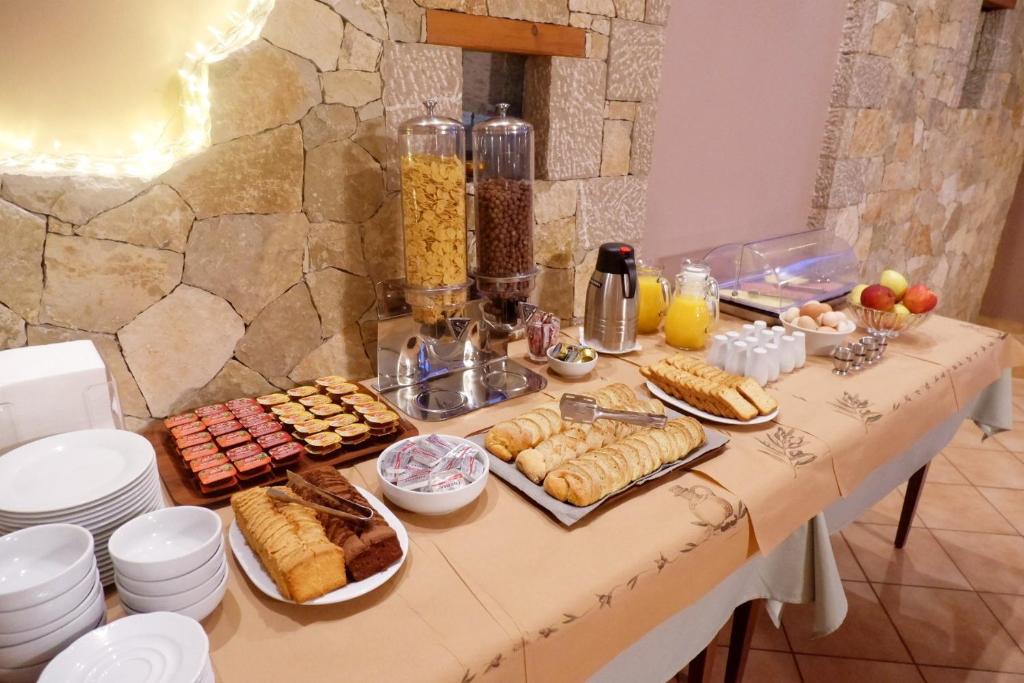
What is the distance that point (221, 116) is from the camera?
990 mm

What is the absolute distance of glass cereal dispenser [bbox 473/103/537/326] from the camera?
1.18 metres

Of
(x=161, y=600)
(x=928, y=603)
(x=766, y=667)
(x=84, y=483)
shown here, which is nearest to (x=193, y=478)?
(x=84, y=483)

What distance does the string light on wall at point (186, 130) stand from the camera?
0.93m

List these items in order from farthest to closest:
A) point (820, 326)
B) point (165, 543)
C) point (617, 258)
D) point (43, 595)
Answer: point (820, 326)
point (617, 258)
point (165, 543)
point (43, 595)

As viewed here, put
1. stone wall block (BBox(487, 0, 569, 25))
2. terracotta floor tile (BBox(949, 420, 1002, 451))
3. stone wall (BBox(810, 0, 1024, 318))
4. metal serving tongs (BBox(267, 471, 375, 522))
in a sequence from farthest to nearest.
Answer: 1. terracotta floor tile (BBox(949, 420, 1002, 451))
2. stone wall (BBox(810, 0, 1024, 318))
3. stone wall block (BBox(487, 0, 569, 25))
4. metal serving tongs (BBox(267, 471, 375, 522))

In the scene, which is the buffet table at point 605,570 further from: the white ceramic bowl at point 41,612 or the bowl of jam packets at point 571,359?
the white ceramic bowl at point 41,612

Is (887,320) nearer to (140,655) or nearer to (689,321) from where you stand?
(689,321)

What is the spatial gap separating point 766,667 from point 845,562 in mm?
562

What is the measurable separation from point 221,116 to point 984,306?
483 cm

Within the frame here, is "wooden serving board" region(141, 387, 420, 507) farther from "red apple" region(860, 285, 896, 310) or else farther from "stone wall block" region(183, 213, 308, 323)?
"red apple" region(860, 285, 896, 310)

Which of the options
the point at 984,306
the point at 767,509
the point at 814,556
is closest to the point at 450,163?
the point at 767,509

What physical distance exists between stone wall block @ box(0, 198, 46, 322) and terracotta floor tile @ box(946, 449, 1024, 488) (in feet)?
9.54

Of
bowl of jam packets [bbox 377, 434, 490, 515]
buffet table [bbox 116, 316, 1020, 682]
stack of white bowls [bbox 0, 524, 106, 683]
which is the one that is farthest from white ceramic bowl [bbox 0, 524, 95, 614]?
bowl of jam packets [bbox 377, 434, 490, 515]

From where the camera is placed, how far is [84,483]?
26.7 inches
